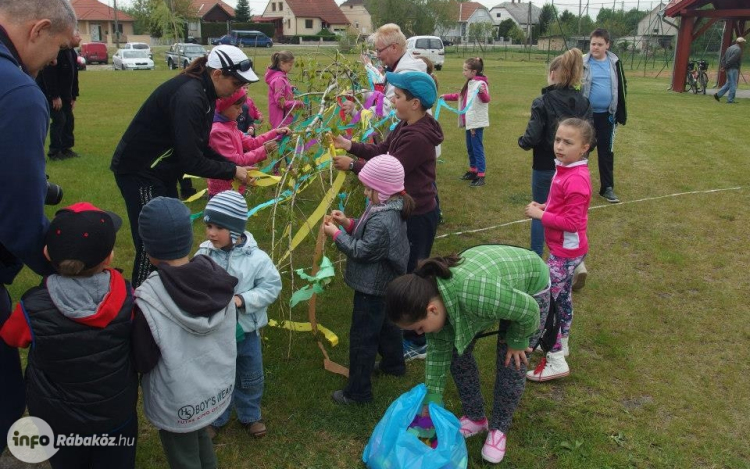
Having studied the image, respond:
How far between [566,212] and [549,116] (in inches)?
60.1

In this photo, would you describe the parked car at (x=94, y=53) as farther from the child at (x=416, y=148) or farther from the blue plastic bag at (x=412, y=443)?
the blue plastic bag at (x=412, y=443)

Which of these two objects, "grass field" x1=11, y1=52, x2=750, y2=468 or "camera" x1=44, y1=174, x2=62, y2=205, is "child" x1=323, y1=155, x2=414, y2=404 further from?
"camera" x1=44, y1=174, x2=62, y2=205

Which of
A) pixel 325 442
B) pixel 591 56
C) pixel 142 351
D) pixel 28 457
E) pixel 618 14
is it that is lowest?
pixel 325 442

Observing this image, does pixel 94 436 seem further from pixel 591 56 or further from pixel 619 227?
pixel 591 56

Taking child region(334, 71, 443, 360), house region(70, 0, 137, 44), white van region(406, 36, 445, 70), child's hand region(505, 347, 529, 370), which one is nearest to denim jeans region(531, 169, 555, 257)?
child region(334, 71, 443, 360)

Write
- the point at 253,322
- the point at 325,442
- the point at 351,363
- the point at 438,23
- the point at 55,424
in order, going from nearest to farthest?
the point at 55,424 → the point at 253,322 → the point at 325,442 → the point at 351,363 → the point at 438,23

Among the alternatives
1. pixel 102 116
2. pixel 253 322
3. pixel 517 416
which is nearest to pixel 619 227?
pixel 517 416

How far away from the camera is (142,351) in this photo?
2221mm

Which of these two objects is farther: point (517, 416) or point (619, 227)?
point (619, 227)

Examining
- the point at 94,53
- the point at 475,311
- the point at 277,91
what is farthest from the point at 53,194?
the point at 94,53

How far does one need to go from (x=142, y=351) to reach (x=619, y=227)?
5849 mm

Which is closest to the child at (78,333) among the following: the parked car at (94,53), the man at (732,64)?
the man at (732,64)

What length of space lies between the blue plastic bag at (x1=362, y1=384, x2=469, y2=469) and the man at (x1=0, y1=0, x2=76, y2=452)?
5.48 feet

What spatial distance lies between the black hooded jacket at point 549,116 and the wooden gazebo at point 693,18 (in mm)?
17752
